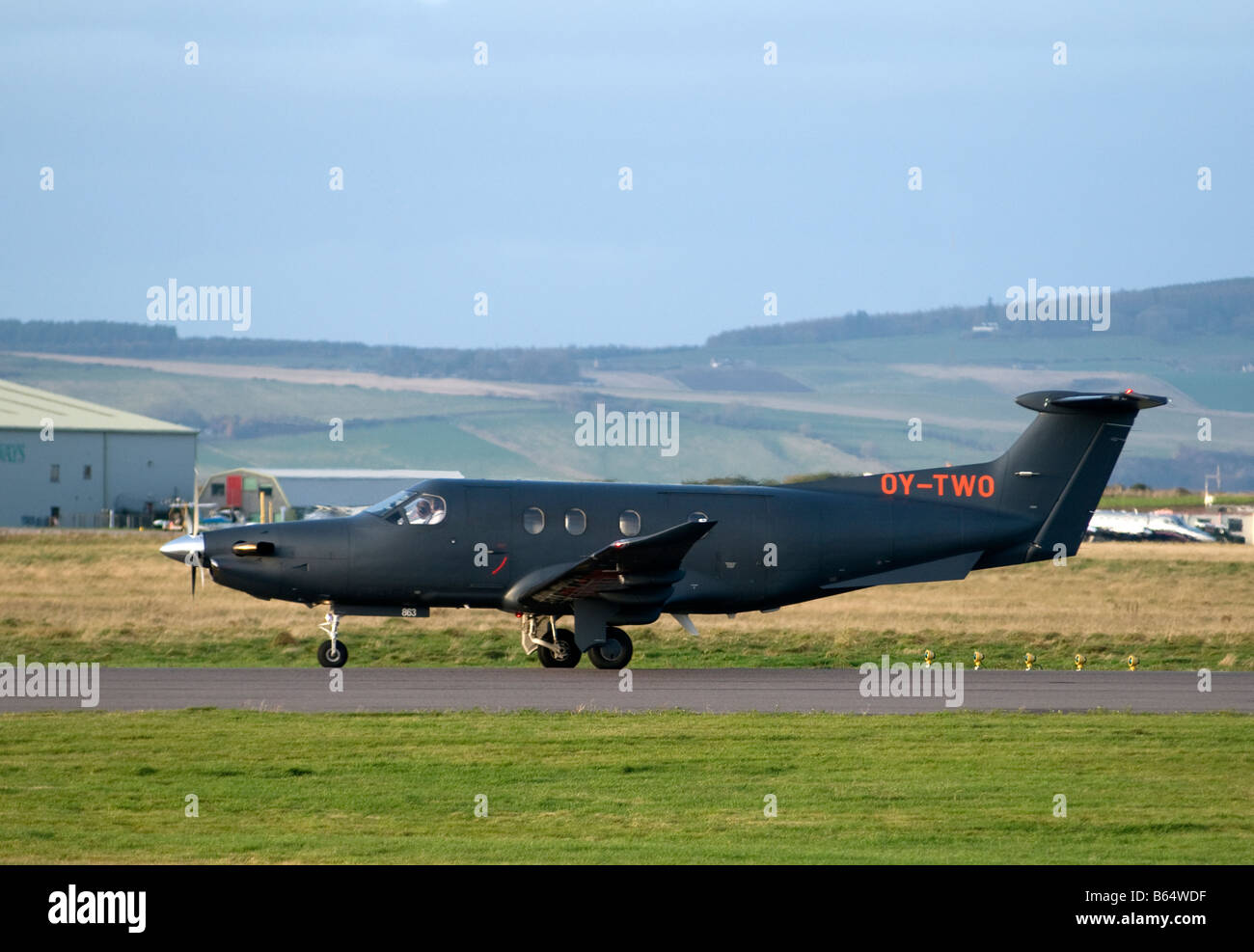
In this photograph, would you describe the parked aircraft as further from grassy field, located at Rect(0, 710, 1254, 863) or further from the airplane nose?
the airplane nose

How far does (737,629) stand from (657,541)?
913 cm

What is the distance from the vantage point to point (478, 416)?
592ft

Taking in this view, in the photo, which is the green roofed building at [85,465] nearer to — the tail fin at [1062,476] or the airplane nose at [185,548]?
the airplane nose at [185,548]

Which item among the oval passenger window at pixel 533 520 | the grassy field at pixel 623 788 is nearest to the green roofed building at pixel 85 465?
the oval passenger window at pixel 533 520

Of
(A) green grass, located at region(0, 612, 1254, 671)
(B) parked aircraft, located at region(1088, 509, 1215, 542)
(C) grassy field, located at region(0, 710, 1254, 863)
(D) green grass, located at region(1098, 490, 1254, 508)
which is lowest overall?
(C) grassy field, located at region(0, 710, 1254, 863)

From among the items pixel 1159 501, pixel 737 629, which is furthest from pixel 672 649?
pixel 1159 501

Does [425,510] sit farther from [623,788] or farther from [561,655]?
[623,788]

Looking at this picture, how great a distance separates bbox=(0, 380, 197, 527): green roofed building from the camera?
78.2 m

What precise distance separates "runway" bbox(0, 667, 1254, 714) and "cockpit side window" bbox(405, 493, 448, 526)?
2.21 m

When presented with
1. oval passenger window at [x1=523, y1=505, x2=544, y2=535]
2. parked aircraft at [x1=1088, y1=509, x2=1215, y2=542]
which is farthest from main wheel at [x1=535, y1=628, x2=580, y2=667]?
parked aircraft at [x1=1088, y1=509, x2=1215, y2=542]

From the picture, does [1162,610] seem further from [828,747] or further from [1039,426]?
[828,747]

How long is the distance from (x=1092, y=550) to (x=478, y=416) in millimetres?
127759

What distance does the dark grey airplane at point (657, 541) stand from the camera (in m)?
20.2
